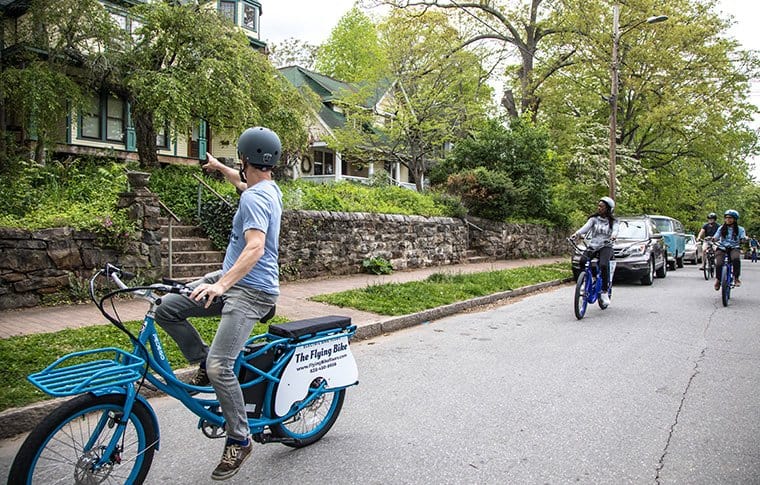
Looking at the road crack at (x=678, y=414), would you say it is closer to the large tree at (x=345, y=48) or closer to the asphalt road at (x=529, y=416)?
the asphalt road at (x=529, y=416)

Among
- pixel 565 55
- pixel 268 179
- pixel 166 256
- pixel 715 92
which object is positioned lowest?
→ pixel 166 256

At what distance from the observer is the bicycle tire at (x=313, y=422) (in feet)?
12.4

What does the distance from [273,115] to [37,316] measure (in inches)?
367

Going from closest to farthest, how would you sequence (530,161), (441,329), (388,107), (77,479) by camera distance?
(77,479)
(441,329)
(530,161)
(388,107)

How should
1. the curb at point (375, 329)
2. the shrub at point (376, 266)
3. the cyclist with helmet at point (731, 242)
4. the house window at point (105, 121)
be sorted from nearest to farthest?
the curb at point (375, 329), the cyclist with helmet at point (731, 242), the shrub at point (376, 266), the house window at point (105, 121)

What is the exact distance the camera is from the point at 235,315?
321cm

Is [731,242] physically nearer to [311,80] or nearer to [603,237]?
[603,237]

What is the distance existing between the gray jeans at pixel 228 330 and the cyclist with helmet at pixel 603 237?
774cm

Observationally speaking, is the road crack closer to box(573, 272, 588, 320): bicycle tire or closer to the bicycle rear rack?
box(573, 272, 588, 320): bicycle tire

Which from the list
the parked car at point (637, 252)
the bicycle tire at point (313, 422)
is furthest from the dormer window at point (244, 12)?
the bicycle tire at point (313, 422)

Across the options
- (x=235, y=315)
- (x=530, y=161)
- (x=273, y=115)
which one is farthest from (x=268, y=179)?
(x=530, y=161)

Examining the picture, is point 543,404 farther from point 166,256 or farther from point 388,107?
point 388,107

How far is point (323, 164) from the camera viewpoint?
32781mm

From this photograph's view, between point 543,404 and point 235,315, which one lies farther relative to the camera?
point 543,404
